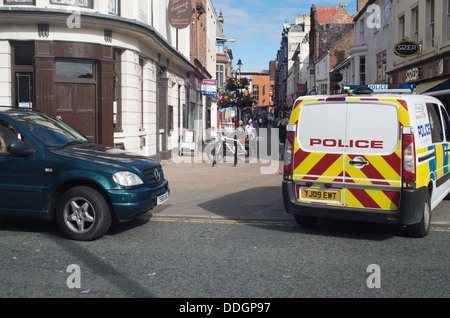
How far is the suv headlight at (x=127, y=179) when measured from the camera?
6316mm

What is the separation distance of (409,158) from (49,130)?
530 centimetres

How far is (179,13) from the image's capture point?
1936 centimetres

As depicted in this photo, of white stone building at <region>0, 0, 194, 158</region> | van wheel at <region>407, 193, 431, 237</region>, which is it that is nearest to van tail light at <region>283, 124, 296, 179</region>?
van wheel at <region>407, 193, 431, 237</region>

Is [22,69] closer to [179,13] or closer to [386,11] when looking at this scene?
[179,13]

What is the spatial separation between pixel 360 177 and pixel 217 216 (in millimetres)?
2933

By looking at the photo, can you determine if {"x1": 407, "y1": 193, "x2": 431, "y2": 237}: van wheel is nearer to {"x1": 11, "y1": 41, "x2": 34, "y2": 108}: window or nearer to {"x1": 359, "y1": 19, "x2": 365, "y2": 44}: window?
{"x1": 11, "y1": 41, "x2": 34, "y2": 108}: window

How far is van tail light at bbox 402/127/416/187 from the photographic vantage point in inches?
233

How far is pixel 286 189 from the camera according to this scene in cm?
Answer: 674

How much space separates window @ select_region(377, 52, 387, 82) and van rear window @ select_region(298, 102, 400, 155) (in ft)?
68.3

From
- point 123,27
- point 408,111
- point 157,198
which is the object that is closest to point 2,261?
point 157,198

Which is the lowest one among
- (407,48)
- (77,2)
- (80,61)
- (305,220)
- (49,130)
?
(305,220)

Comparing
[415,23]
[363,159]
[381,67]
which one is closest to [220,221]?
[363,159]

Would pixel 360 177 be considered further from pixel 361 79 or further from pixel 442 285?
pixel 361 79

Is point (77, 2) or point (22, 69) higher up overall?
point (77, 2)
